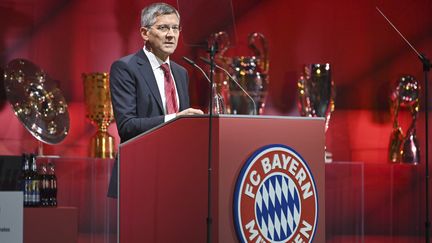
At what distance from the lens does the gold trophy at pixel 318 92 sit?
6.03 metres

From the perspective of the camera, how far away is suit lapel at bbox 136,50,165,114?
376 centimetres

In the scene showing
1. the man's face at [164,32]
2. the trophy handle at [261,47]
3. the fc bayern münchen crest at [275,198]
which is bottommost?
the fc bayern münchen crest at [275,198]

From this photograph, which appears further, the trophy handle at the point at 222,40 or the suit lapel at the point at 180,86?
the trophy handle at the point at 222,40

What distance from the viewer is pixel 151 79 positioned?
12.4 feet

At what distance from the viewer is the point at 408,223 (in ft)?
20.9

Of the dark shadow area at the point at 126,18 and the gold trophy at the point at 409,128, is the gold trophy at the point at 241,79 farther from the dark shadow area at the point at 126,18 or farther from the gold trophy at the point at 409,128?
the gold trophy at the point at 409,128

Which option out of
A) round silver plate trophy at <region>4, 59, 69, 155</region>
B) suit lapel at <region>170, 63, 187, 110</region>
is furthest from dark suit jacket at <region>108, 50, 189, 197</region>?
round silver plate trophy at <region>4, 59, 69, 155</region>

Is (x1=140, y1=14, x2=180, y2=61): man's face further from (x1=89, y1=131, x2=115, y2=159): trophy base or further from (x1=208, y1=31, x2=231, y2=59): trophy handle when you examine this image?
(x1=208, y1=31, x2=231, y2=59): trophy handle

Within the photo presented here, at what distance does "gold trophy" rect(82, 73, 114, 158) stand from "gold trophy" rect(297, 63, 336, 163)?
4.04 feet

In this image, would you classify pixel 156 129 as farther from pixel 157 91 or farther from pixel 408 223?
pixel 408 223

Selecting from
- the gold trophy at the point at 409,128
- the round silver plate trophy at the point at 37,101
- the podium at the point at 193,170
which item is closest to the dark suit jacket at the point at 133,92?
the podium at the point at 193,170

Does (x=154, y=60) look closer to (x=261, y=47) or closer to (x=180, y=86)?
(x=180, y=86)

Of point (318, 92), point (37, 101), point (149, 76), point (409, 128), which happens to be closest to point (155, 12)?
point (149, 76)

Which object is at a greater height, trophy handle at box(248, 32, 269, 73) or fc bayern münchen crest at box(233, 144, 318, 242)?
trophy handle at box(248, 32, 269, 73)
